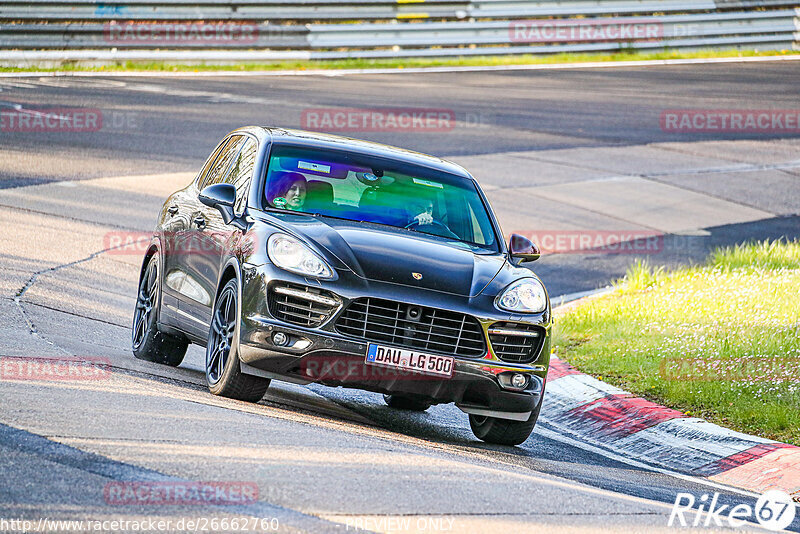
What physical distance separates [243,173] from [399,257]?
168cm

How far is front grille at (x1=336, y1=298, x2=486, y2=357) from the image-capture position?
697 centimetres

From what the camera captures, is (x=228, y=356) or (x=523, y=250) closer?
(x=228, y=356)

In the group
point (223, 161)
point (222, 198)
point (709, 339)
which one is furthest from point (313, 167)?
point (709, 339)

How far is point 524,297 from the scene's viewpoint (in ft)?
24.4

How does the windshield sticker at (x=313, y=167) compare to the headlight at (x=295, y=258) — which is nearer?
the headlight at (x=295, y=258)

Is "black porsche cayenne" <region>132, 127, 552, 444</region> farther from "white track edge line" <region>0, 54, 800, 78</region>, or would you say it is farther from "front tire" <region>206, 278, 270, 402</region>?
"white track edge line" <region>0, 54, 800, 78</region>

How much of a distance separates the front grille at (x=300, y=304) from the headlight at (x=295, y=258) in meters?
0.11

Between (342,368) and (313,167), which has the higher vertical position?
(313,167)

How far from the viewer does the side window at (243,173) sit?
808cm

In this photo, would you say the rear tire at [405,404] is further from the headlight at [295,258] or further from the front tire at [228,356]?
the headlight at [295,258]

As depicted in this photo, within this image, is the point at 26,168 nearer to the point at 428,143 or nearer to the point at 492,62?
the point at 428,143

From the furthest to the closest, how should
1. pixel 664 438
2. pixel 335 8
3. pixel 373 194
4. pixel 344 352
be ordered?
pixel 335 8 < pixel 664 438 < pixel 373 194 < pixel 344 352

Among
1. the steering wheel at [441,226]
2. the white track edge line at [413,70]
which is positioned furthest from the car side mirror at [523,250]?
the white track edge line at [413,70]

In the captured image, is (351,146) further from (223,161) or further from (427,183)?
(223,161)
